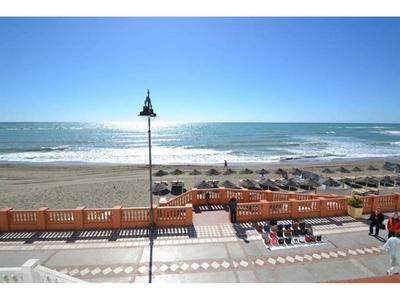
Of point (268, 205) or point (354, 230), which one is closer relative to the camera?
point (354, 230)

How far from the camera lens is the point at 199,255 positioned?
7.22 metres

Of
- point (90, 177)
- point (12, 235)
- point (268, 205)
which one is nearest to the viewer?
point (12, 235)

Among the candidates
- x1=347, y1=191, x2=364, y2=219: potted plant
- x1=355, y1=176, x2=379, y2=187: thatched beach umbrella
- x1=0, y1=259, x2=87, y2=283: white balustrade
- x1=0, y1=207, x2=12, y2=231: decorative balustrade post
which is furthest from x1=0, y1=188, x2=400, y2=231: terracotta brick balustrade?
x1=355, y1=176, x2=379, y2=187: thatched beach umbrella

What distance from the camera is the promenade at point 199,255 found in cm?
627

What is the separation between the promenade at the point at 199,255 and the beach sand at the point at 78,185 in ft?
26.3

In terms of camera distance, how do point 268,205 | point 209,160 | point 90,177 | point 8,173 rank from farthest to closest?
point 209,160 → point 8,173 → point 90,177 → point 268,205

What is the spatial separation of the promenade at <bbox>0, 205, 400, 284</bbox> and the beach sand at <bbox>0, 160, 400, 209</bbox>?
316 inches

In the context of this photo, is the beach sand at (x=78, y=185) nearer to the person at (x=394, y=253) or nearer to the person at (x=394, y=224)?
the person at (x=394, y=224)

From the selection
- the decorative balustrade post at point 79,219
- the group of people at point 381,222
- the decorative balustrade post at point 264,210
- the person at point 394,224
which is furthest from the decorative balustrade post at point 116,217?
the person at point 394,224

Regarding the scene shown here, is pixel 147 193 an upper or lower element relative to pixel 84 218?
lower
